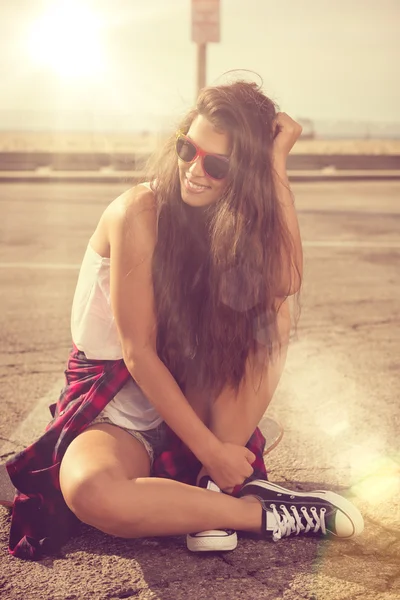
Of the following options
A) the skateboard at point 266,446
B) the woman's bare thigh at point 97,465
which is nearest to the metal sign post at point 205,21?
the skateboard at point 266,446

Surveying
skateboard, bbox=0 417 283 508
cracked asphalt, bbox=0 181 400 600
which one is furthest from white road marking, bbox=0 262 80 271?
skateboard, bbox=0 417 283 508

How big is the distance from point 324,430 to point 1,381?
167 centimetres

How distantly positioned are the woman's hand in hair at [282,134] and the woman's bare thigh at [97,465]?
1.09 m

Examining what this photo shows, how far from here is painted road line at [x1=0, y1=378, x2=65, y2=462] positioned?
A: 3.36 meters

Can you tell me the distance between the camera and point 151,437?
110 inches

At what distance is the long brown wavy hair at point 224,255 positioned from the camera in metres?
2.61

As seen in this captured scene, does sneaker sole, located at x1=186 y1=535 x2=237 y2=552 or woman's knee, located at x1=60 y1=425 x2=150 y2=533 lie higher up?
woman's knee, located at x1=60 y1=425 x2=150 y2=533

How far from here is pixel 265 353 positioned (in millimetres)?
2846

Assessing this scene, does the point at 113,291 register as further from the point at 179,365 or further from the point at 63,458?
the point at 63,458

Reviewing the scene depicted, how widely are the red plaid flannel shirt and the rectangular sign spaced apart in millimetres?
11766

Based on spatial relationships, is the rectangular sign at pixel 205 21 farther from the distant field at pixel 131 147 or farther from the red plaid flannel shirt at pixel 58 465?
the red plaid flannel shirt at pixel 58 465

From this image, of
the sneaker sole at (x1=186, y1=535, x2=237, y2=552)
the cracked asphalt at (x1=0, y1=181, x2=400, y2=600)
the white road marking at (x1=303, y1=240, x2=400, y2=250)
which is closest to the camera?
the cracked asphalt at (x1=0, y1=181, x2=400, y2=600)

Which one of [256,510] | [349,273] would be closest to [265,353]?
[256,510]

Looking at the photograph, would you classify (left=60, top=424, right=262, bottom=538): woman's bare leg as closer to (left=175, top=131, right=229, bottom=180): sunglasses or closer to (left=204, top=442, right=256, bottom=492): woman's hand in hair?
(left=204, top=442, right=256, bottom=492): woman's hand in hair
